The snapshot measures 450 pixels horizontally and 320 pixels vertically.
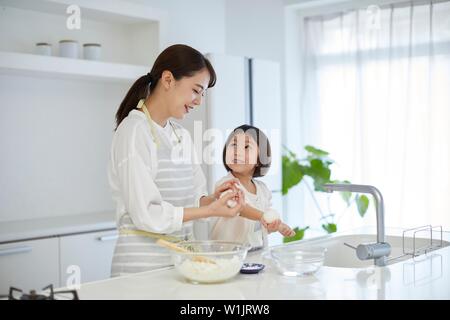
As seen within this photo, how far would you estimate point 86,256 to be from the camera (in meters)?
3.22

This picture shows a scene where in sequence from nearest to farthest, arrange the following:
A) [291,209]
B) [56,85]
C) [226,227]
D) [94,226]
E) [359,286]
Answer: [359,286] < [226,227] < [94,226] < [56,85] < [291,209]

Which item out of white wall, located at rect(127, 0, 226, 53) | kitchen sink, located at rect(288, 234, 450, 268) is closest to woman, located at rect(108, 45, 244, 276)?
kitchen sink, located at rect(288, 234, 450, 268)

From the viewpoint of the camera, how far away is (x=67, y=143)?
3758 millimetres

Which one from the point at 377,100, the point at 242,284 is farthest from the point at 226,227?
the point at 377,100

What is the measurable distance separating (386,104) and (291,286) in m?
3.15

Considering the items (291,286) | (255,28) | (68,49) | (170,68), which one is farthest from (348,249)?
(255,28)

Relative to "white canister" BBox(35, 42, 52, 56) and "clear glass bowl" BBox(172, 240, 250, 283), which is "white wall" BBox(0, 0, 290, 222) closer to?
"white canister" BBox(35, 42, 52, 56)

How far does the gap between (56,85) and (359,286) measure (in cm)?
258

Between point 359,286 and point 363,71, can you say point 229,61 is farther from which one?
point 359,286

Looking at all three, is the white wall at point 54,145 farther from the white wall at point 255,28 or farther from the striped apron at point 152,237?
the striped apron at point 152,237

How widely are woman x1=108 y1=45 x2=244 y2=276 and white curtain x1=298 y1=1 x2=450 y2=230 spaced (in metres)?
2.57

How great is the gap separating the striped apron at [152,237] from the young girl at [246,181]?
10.0 inches

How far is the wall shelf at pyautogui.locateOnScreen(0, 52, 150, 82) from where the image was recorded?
10.3ft

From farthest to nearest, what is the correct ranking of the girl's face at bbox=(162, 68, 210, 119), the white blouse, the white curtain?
the white curtain
the girl's face at bbox=(162, 68, 210, 119)
the white blouse
